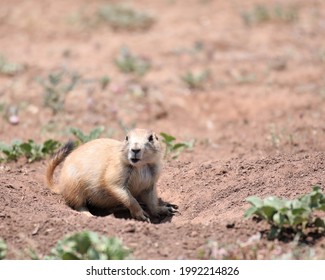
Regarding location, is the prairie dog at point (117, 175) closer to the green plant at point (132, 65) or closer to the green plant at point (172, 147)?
the green plant at point (172, 147)

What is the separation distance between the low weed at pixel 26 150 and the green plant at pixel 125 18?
24.0 ft

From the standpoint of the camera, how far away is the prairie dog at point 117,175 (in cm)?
546

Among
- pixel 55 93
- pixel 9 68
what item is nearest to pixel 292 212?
pixel 55 93

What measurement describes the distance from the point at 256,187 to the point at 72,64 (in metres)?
6.35

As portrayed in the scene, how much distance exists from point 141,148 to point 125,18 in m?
9.14

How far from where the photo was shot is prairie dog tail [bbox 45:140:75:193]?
19.5 feet

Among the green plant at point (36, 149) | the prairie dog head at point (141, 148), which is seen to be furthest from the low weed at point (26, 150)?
the prairie dog head at point (141, 148)

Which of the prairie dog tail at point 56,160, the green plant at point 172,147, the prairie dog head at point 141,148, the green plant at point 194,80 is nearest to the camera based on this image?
the prairie dog head at point 141,148

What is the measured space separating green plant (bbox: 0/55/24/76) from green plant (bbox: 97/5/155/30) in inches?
147

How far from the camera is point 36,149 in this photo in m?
7.00

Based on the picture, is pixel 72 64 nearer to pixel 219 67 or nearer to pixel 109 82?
pixel 109 82

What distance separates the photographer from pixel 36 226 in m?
4.52

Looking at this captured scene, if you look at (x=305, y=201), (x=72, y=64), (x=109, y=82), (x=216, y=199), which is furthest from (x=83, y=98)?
(x=305, y=201)

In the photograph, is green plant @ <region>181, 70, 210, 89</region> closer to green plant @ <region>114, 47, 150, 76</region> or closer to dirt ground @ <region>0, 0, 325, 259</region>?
dirt ground @ <region>0, 0, 325, 259</region>
